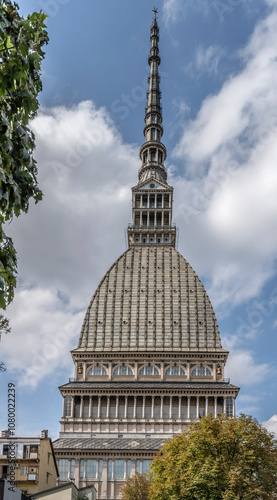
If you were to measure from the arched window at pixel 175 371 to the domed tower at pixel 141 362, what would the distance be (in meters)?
0.20

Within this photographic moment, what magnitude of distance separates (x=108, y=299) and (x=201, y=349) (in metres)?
27.0

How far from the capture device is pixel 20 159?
523 inches

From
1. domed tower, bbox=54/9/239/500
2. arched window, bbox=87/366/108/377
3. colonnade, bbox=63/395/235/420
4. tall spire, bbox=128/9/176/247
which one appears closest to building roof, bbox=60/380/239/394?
domed tower, bbox=54/9/239/500

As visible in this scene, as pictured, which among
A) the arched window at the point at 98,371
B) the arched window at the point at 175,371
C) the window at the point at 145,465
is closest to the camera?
the window at the point at 145,465

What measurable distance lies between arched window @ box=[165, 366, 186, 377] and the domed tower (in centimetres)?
20

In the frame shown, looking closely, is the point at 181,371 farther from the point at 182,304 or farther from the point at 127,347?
the point at 182,304

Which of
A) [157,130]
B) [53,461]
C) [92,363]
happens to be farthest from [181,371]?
[157,130]

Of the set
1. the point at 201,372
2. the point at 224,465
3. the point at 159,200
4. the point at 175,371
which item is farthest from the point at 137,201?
the point at 224,465

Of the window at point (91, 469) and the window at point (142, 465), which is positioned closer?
the window at point (142, 465)

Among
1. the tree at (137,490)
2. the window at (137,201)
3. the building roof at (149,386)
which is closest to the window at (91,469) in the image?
the building roof at (149,386)

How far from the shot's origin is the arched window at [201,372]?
11419 centimetres

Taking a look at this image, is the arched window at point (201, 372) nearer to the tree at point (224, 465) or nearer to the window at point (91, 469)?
the window at point (91, 469)

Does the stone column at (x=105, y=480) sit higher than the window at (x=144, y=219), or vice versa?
the window at (x=144, y=219)

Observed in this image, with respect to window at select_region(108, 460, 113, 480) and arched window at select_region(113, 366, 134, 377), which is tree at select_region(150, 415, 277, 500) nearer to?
window at select_region(108, 460, 113, 480)
